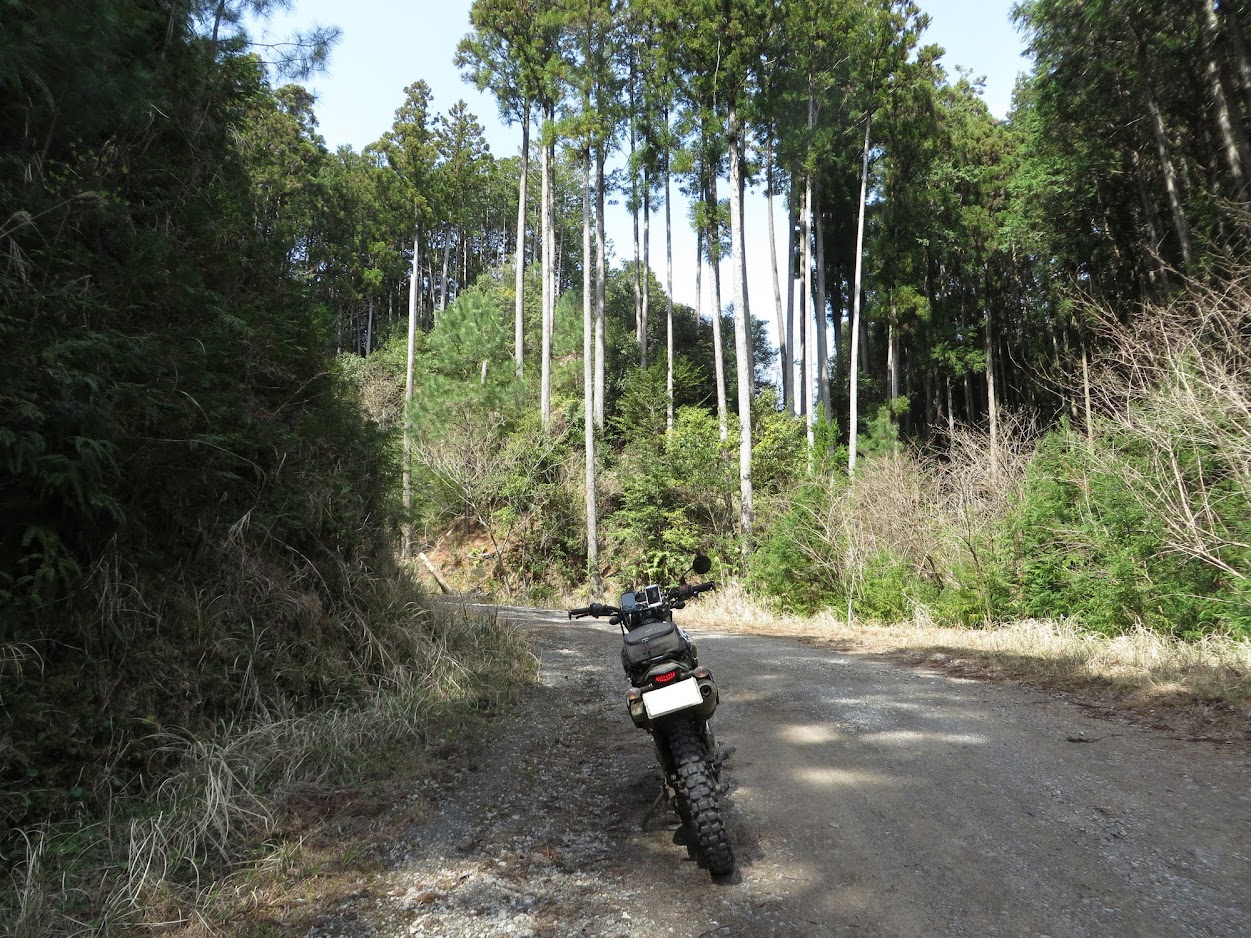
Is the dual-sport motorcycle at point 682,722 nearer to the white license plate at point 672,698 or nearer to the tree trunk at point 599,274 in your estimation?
the white license plate at point 672,698

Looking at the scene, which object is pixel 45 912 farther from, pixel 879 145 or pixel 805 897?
pixel 879 145

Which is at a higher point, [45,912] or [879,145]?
[879,145]

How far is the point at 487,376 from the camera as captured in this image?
26.2 meters

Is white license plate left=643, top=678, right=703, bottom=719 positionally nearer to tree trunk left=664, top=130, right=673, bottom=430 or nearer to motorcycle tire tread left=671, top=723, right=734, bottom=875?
motorcycle tire tread left=671, top=723, right=734, bottom=875

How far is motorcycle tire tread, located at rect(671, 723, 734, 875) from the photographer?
3.16 m

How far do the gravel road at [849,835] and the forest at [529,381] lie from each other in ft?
3.59

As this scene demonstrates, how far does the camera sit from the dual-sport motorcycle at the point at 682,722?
3195 millimetres

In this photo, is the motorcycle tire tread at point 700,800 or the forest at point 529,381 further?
the forest at point 529,381

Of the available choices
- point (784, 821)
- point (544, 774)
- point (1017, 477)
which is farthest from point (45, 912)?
point (1017, 477)

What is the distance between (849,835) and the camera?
3.58 metres

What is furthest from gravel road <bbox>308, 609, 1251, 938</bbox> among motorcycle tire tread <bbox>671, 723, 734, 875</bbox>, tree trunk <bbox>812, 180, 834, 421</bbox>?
tree trunk <bbox>812, 180, 834, 421</bbox>

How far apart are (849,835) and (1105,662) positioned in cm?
519

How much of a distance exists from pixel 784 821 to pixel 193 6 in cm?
773

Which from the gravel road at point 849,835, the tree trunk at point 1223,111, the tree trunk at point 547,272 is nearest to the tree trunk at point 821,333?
the tree trunk at point 547,272
